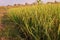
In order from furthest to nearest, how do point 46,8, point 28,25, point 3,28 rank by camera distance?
point 3,28 < point 46,8 < point 28,25

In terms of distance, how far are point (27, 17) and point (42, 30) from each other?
23.9 inches

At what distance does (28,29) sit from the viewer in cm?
427

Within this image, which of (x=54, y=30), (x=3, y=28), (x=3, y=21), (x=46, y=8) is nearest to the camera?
(x=54, y=30)

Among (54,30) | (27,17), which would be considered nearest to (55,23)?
(54,30)

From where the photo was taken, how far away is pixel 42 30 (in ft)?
13.6

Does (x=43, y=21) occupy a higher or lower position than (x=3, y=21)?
higher

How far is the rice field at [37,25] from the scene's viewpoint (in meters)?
4.06

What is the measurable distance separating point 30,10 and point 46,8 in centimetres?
33

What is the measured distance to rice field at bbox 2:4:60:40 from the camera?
406cm

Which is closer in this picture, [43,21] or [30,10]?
[43,21]

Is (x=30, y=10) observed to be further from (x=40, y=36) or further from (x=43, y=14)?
(x=40, y=36)

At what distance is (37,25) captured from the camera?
14.0 feet

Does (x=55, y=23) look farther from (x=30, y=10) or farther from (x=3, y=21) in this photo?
(x=3, y=21)

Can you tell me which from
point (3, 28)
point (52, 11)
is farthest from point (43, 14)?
point (3, 28)
